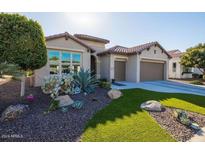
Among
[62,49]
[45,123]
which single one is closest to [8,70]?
[45,123]

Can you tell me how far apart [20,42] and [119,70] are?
1259 centimetres

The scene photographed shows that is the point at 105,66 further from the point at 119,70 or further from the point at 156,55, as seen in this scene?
the point at 156,55

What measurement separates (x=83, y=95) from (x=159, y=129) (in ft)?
18.5

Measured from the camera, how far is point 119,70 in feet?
63.1

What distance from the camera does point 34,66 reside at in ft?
31.6

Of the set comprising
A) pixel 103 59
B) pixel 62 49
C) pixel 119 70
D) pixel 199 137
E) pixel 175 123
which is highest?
pixel 62 49

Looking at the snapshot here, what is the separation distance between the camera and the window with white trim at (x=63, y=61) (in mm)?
13289

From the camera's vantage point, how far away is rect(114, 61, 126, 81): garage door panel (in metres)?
19.0

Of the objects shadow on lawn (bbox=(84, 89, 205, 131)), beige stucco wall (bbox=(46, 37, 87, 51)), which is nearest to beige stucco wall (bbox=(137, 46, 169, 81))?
beige stucco wall (bbox=(46, 37, 87, 51))

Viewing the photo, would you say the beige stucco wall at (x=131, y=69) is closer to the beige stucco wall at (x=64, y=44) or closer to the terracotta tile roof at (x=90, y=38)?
the terracotta tile roof at (x=90, y=38)

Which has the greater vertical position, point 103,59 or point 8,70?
point 103,59

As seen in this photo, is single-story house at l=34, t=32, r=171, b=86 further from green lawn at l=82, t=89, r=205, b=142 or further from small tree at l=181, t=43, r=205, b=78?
green lawn at l=82, t=89, r=205, b=142

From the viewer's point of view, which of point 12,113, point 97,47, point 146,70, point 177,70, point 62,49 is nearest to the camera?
point 12,113

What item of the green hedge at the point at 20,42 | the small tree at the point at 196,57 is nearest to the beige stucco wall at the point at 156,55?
the small tree at the point at 196,57
